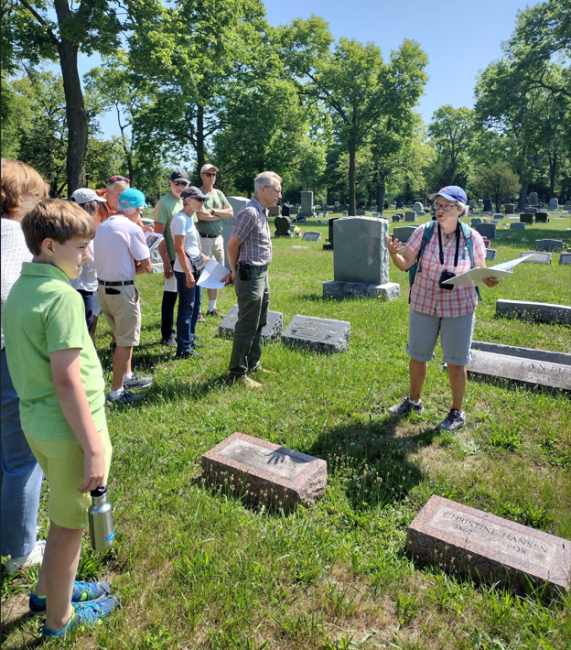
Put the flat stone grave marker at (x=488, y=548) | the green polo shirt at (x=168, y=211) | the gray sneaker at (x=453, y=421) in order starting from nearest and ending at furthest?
the flat stone grave marker at (x=488, y=548)
the gray sneaker at (x=453, y=421)
the green polo shirt at (x=168, y=211)

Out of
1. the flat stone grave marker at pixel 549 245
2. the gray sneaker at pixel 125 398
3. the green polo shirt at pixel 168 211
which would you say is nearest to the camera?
the gray sneaker at pixel 125 398

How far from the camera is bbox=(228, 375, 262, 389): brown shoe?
16.2ft

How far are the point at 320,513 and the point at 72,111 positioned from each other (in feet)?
46.7

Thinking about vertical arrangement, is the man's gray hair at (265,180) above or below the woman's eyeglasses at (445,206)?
above

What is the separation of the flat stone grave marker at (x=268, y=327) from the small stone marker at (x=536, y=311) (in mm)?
3630

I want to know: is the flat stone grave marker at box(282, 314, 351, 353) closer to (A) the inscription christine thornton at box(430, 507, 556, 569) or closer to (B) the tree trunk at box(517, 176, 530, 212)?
(A) the inscription christine thornton at box(430, 507, 556, 569)

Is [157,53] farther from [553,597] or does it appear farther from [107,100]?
[107,100]

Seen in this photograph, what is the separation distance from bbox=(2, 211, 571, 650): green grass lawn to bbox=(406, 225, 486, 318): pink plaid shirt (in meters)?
1.07

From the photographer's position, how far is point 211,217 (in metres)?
7.16

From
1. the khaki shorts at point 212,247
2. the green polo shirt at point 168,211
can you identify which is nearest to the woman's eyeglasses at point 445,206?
the green polo shirt at point 168,211

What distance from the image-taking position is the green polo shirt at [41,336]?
1803mm

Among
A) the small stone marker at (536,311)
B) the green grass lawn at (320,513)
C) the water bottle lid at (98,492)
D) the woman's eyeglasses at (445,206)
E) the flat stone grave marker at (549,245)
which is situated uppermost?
the woman's eyeglasses at (445,206)

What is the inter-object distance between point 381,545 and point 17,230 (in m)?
2.62

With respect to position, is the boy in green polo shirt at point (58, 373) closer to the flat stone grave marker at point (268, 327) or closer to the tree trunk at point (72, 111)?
the flat stone grave marker at point (268, 327)
